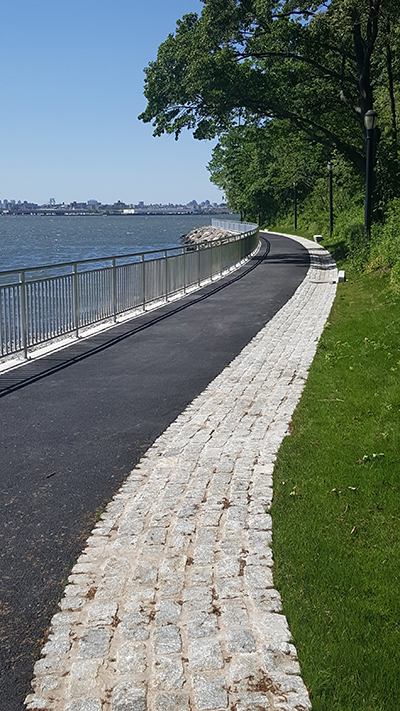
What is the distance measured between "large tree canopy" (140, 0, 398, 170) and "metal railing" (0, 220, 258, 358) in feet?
36.0

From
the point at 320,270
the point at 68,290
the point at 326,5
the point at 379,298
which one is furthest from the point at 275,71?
the point at 68,290

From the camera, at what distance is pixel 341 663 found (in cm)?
343

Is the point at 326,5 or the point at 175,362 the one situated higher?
the point at 326,5

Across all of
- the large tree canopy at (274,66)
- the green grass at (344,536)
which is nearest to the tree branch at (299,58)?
the large tree canopy at (274,66)

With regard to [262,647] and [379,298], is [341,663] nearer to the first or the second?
[262,647]

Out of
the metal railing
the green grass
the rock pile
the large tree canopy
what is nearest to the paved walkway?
the green grass

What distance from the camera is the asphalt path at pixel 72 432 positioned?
417cm

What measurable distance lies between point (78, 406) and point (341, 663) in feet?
18.2

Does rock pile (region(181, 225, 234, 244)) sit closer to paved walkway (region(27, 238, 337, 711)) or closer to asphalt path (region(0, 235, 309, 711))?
asphalt path (region(0, 235, 309, 711))

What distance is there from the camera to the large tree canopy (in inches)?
1053

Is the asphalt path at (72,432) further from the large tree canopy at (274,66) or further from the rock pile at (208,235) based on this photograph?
the rock pile at (208,235)

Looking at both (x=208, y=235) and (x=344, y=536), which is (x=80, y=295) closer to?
(x=344, y=536)

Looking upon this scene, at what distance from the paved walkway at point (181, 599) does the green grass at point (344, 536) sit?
0.14 metres

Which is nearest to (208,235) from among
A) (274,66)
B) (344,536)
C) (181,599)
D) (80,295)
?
(274,66)
